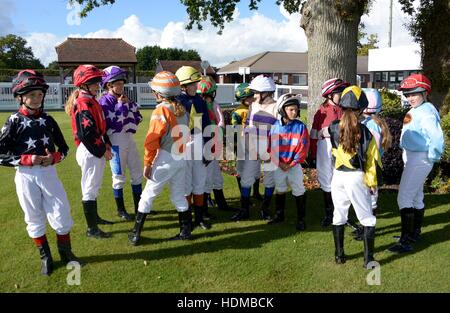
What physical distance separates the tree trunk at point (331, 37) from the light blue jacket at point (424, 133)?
282 cm

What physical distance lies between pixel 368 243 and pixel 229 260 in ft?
4.78

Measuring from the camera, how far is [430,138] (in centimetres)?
438

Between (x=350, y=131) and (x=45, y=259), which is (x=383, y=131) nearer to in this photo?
(x=350, y=131)

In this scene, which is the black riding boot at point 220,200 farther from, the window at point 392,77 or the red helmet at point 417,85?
the window at point 392,77

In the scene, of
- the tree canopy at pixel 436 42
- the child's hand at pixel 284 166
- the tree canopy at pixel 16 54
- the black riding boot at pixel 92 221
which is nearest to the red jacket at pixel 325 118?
the child's hand at pixel 284 166

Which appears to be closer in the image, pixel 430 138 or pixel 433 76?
pixel 430 138

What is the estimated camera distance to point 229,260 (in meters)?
4.32

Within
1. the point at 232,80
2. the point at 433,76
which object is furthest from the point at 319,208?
the point at 232,80

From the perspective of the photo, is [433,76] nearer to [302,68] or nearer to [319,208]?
[319,208]

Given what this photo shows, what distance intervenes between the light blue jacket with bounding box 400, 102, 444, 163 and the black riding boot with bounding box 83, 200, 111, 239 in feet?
12.3

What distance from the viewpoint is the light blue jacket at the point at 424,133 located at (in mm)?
4340

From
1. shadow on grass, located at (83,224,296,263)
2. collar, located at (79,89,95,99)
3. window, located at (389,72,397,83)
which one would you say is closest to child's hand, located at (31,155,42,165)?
collar, located at (79,89,95,99)

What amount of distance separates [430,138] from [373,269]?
62.4 inches

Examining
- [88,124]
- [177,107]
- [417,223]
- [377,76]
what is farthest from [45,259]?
[377,76]
